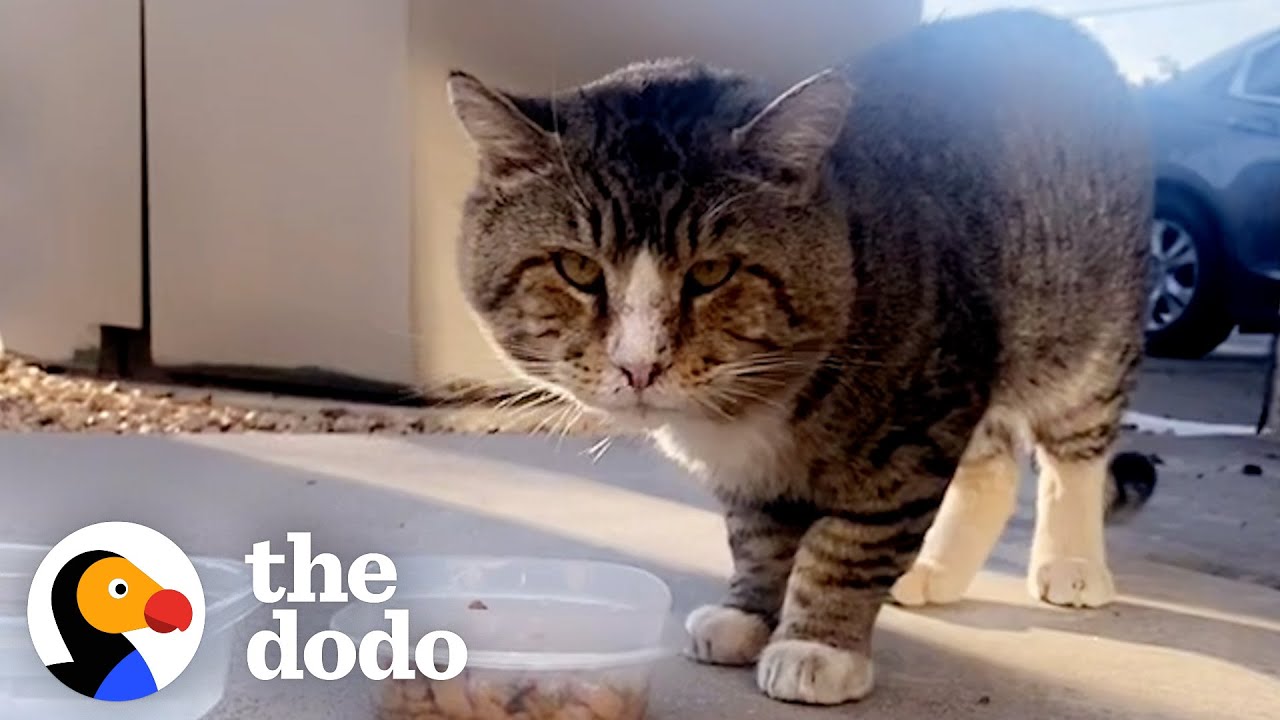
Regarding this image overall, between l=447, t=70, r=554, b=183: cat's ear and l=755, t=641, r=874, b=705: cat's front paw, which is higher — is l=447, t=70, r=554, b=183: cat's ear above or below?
above

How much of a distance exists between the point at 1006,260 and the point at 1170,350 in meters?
1.37

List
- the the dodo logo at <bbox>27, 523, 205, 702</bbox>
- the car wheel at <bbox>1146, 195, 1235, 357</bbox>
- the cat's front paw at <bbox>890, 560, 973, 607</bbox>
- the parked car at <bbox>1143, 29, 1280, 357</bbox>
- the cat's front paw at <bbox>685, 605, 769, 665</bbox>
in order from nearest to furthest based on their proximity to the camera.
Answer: the the dodo logo at <bbox>27, 523, 205, 702</bbox>
the cat's front paw at <bbox>685, 605, 769, 665</bbox>
the cat's front paw at <bbox>890, 560, 973, 607</bbox>
the parked car at <bbox>1143, 29, 1280, 357</bbox>
the car wheel at <bbox>1146, 195, 1235, 357</bbox>

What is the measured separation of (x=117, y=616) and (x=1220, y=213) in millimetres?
1973

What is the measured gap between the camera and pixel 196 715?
768mm

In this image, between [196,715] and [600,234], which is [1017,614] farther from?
[196,715]

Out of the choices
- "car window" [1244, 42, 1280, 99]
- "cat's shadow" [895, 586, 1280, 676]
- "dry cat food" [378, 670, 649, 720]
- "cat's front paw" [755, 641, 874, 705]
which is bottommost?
"cat's shadow" [895, 586, 1280, 676]

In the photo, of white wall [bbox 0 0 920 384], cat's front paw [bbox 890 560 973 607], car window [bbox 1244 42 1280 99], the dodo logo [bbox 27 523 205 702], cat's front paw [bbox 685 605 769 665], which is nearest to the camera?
the dodo logo [bbox 27 523 205 702]

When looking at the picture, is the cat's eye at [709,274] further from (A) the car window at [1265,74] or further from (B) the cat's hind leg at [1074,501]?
(A) the car window at [1265,74]

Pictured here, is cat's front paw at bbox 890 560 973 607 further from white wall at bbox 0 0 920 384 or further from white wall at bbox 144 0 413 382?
white wall at bbox 144 0 413 382

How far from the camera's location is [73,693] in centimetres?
69

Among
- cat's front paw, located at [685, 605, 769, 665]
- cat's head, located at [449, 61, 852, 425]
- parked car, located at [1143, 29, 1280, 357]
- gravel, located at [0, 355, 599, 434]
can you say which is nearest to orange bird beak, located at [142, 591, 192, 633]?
cat's head, located at [449, 61, 852, 425]

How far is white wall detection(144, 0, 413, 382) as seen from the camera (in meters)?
1.61

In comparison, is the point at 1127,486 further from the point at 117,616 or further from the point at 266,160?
the point at 266,160

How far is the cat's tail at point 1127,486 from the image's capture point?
1.31m
